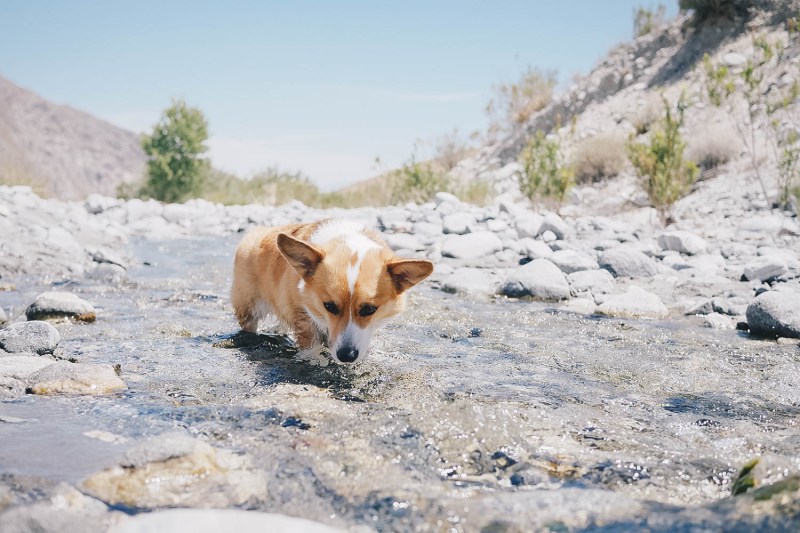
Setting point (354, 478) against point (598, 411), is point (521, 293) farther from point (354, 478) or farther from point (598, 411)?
point (354, 478)

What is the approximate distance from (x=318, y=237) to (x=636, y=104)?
57.9ft

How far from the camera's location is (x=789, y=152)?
9125 millimetres

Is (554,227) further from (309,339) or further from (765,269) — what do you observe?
(309,339)

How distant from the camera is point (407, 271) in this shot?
3449 mm

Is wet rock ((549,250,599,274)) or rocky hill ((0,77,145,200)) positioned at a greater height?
rocky hill ((0,77,145,200))

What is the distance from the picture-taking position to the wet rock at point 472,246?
27.3ft

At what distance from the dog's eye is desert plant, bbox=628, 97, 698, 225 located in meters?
8.12

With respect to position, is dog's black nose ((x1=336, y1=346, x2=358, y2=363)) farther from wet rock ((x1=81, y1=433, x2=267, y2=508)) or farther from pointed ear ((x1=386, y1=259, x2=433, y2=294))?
wet rock ((x1=81, y1=433, x2=267, y2=508))

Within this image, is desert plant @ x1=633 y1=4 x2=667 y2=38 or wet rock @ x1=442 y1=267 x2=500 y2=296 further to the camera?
desert plant @ x1=633 y1=4 x2=667 y2=38

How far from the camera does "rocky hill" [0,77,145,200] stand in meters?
66.4

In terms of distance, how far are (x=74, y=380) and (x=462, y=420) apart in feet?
6.15

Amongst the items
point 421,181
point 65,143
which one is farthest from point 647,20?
point 65,143

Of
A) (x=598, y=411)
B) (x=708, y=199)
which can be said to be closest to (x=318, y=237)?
(x=598, y=411)

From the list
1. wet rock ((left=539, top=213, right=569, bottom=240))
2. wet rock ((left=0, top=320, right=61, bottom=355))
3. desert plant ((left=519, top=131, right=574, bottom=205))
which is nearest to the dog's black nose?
wet rock ((left=0, top=320, right=61, bottom=355))
